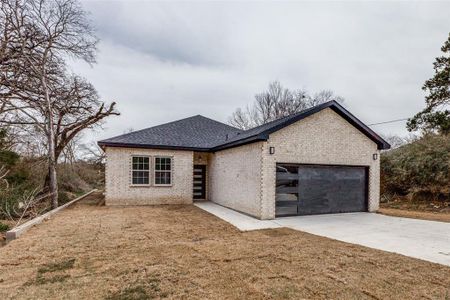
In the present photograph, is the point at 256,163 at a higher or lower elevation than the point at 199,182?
higher

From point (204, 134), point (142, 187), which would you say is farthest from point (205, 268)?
point (204, 134)

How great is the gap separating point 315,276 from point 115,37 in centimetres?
1344

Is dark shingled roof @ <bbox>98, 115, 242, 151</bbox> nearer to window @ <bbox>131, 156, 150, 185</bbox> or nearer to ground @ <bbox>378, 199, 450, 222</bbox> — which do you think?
window @ <bbox>131, 156, 150, 185</bbox>

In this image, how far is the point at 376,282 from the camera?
12.6ft

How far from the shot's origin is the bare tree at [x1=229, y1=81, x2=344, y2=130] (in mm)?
33938

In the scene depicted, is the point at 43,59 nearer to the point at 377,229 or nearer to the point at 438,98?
the point at 377,229

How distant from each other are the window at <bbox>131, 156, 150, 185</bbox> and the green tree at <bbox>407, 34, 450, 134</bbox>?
14.6 metres

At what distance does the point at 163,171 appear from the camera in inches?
523

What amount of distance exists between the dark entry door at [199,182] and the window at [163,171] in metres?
1.76

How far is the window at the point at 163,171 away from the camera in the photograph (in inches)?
519

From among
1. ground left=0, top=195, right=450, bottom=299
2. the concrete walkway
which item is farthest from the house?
ground left=0, top=195, right=450, bottom=299

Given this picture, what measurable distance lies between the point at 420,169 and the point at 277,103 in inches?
888

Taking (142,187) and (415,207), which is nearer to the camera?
(415,207)

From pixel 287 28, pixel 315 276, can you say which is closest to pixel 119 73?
pixel 287 28
